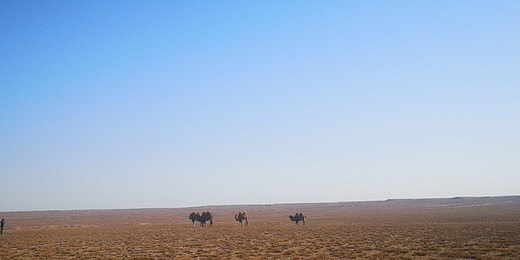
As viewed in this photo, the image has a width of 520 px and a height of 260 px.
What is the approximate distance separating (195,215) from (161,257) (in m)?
31.0

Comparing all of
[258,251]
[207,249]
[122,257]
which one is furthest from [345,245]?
[122,257]

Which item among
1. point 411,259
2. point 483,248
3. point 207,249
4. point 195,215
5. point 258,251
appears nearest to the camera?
point 411,259

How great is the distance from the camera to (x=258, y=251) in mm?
20281

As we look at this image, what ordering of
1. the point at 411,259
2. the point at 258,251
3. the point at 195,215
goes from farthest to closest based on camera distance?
the point at 195,215 → the point at 258,251 → the point at 411,259

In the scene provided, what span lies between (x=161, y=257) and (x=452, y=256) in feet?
50.0

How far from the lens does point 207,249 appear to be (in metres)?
21.8

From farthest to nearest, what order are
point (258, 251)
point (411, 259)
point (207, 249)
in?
1. point (207, 249)
2. point (258, 251)
3. point (411, 259)

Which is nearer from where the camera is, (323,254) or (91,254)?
(323,254)

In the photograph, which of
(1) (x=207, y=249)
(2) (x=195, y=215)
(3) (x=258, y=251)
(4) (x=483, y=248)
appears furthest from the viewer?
(2) (x=195, y=215)

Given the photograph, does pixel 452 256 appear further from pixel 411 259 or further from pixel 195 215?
pixel 195 215

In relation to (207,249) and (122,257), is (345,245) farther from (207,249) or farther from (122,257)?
(122,257)

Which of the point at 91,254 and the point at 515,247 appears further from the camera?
the point at 91,254

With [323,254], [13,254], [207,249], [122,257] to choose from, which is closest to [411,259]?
[323,254]

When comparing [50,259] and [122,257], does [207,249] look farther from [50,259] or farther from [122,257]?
[50,259]
